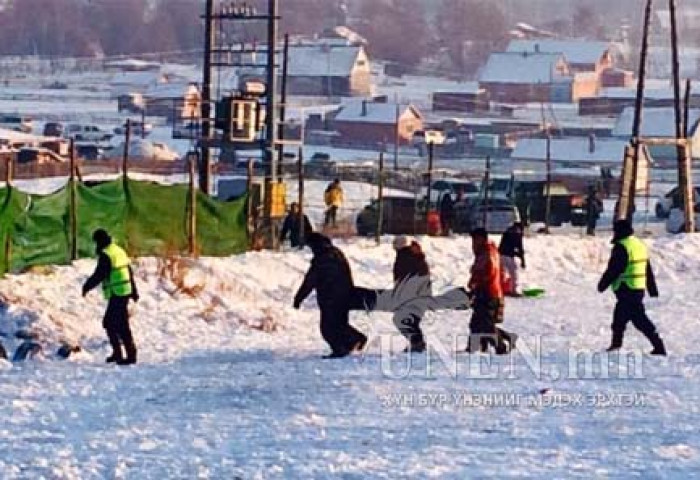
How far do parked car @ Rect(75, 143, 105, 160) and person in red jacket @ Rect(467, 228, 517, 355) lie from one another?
56280mm

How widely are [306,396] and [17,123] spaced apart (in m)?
84.7

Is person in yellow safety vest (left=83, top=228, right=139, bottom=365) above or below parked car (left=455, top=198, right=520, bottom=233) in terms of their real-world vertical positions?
above

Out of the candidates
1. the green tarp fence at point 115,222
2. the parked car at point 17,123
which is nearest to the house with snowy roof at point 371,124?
the parked car at point 17,123

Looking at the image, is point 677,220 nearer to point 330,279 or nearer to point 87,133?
point 330,279

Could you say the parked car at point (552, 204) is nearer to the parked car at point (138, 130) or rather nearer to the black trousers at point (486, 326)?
the black trousers at point (486, 326)

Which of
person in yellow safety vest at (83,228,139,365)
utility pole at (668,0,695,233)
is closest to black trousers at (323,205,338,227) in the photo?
utility pole at (668,0,695,233)

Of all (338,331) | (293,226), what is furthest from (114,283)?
(293,226)

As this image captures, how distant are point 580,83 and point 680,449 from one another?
435 feet

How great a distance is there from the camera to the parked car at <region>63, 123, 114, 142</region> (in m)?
85.9

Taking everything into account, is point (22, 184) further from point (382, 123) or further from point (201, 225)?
point (382, 123)

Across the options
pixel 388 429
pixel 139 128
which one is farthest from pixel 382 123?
pixel 388 429

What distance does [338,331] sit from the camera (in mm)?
17375

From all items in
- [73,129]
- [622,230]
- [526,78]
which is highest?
[622,230]

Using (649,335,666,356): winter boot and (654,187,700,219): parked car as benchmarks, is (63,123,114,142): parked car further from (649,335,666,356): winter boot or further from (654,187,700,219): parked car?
(649,335,666,356): winter boot
